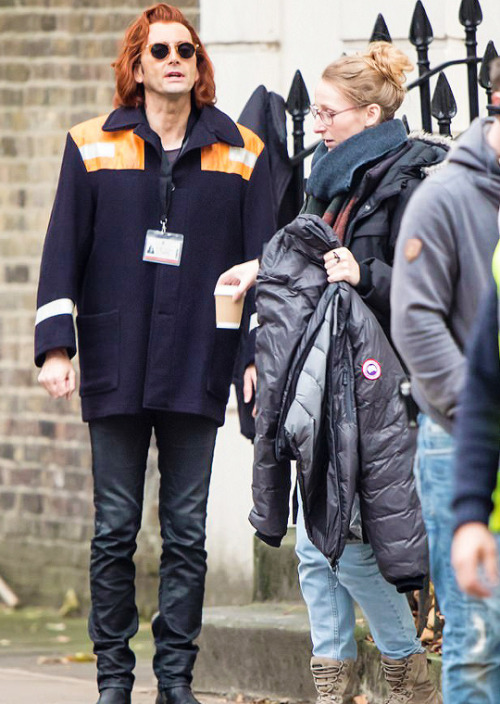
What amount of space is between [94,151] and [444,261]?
203 cm

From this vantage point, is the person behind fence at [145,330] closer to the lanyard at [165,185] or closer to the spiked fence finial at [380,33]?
the lanyard at [165,185]

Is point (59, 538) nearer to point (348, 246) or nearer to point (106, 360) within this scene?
point (106, 360)

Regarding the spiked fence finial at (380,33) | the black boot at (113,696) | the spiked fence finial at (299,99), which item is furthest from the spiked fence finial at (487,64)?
the black boot at (113,696)

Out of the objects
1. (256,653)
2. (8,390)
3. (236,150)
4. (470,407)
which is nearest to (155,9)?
(236,150)

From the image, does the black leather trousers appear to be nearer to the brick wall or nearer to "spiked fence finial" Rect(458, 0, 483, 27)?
"spiked fence finial" Rect(458, 0, 483, 27)

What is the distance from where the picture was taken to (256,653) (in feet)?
19.4

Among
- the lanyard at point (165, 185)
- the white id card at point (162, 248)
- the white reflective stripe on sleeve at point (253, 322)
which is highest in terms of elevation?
the lanyard at point (165, 185)

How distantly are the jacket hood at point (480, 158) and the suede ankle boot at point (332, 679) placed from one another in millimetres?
1783

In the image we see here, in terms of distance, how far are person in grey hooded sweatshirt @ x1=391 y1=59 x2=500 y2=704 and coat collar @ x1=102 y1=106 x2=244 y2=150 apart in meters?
1.83

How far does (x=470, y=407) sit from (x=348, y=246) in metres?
1.88

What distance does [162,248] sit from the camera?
5.19 meters

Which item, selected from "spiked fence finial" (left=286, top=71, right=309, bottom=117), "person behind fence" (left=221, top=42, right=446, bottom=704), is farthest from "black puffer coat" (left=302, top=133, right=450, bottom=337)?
"spiked fence finial" (left=286, top=71, right=309, bottom=117)

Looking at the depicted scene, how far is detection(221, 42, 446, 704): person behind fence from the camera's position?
185 inches

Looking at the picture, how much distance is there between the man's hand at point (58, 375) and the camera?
5.12 metres
